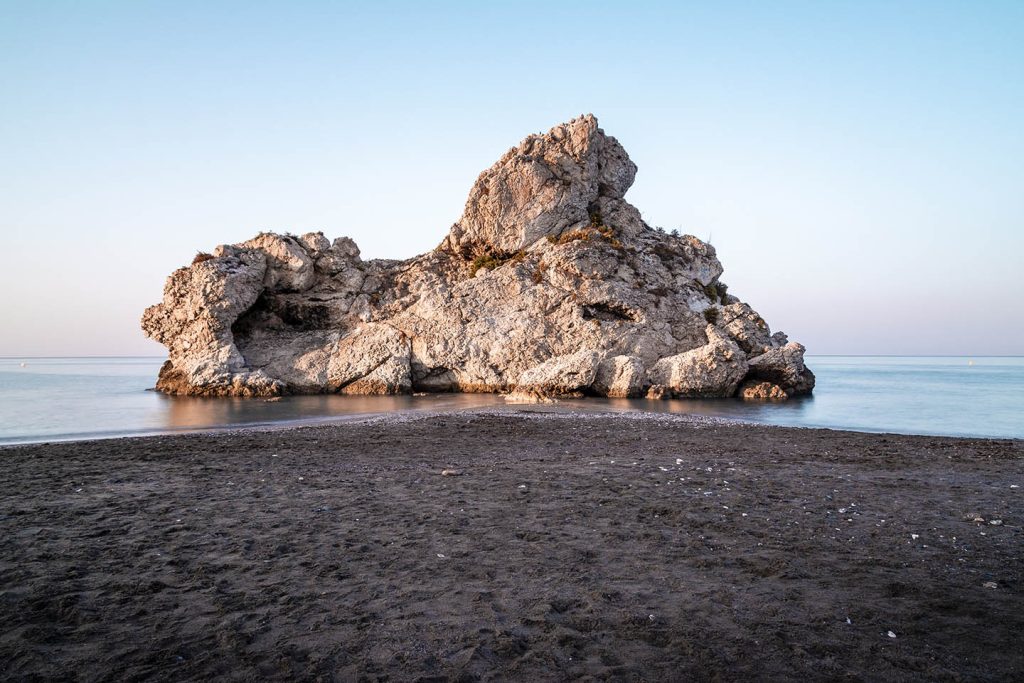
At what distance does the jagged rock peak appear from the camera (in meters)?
33.9

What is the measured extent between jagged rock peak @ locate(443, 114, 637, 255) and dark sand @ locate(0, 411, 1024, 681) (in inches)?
984

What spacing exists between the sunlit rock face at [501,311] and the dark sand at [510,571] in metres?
18.3

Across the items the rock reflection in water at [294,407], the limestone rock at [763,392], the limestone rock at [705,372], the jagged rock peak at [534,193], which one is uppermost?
the jagged rock peak at [534,193]

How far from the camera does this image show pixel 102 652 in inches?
156

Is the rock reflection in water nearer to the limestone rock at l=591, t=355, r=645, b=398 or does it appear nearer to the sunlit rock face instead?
the sunlit rock face

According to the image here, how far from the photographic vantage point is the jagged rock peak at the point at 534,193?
3391 cm

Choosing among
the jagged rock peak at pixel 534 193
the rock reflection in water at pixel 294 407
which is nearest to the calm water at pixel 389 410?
the rock reflection in water at pixel 294 407

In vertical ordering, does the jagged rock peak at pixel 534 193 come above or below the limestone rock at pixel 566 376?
above

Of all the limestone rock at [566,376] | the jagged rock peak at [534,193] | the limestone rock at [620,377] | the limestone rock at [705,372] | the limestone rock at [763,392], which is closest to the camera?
the limestone rock at [566,376]

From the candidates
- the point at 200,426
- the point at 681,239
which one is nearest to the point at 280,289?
the point at 200,426

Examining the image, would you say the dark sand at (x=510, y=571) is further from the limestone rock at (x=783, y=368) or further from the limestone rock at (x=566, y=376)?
the limestone rock at (x=783, y=368)

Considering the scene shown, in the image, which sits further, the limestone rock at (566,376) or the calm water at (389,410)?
the limestone rock at (566,376)

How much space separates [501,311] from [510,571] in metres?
25.8

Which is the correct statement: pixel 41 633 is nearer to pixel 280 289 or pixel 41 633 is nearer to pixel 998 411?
pixel 998 411
